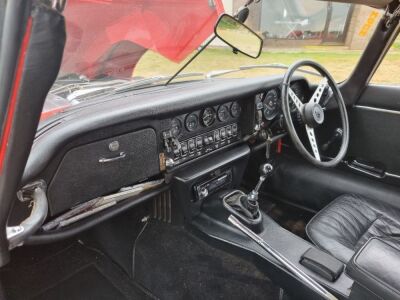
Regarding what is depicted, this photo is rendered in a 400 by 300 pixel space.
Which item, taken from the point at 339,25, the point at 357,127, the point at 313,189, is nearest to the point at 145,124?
the point at 313,189

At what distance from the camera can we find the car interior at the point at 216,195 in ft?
4.34

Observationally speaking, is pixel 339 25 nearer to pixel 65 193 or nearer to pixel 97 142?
pixel 97 142

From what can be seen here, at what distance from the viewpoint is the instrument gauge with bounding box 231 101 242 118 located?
2.06 metres

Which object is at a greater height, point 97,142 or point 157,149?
point 97,142

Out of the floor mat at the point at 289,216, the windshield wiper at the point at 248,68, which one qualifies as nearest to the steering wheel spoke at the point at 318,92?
the windshield wiper at the point at 248,68

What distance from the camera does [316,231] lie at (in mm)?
1791

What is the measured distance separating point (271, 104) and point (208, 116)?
596 millimetres

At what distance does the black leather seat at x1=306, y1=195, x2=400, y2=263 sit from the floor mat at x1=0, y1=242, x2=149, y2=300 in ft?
3.50

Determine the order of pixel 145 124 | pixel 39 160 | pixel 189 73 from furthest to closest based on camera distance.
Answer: pixel 189 73, pixel 145 124, pixel 39 160

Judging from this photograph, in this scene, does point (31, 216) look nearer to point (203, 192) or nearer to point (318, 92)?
point (203, 192)

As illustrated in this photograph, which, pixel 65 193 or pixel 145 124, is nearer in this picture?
pixel 65 193

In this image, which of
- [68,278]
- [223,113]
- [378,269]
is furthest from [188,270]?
[378,269]

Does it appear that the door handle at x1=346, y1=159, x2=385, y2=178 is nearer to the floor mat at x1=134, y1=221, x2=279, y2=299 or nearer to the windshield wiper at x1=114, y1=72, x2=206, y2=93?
the floor mat at x1=134, y1=221, x2=279, y2=299

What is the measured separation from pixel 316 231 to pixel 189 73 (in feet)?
3.79
